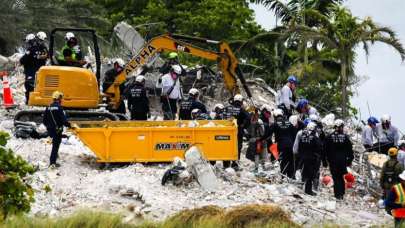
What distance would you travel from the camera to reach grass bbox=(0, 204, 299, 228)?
20359 millimetres

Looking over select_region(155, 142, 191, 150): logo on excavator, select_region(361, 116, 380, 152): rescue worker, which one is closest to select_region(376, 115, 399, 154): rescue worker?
select_region(361, 116, 380, 152): rescue worker

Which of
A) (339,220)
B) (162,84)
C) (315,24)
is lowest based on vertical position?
(339,220)

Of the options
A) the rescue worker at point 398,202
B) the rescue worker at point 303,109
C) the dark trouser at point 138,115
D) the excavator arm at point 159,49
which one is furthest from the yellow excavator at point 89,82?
the rescue worker at point 398,202

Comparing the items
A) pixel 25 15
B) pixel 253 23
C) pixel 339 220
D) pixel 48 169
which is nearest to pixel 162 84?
pixel 48 169

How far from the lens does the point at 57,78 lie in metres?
28.1

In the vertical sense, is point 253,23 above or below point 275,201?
above

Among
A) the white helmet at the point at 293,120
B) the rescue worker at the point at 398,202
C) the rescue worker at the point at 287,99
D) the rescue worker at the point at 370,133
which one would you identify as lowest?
the rescue worker at the point at 398,202

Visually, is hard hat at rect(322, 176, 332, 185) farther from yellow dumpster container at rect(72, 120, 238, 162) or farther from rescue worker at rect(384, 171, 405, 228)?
rescue worker at rect(384, 171, 405, 228)

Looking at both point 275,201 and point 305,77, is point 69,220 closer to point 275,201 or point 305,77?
point 275,201

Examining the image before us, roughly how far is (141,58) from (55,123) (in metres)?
4.90

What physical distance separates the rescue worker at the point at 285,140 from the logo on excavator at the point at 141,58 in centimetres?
442

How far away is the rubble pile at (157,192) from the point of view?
76.5ft

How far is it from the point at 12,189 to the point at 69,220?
1.74m

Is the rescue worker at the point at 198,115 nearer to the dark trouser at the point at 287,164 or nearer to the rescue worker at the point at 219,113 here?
the rescue worker at the point at 219,113
